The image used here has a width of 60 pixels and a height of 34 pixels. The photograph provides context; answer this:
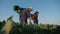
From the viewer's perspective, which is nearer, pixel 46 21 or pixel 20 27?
pixel 20 27

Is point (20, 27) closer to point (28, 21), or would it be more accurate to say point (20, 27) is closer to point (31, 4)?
point (28, 21)

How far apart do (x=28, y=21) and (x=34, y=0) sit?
7.5 inches

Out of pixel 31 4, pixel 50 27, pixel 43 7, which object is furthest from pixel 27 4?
pixel 50 27

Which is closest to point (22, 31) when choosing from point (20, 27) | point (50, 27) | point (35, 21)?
point (20, 27)

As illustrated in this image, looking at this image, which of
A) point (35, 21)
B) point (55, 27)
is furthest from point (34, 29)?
point (55, 27)

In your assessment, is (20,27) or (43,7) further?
(43,7)

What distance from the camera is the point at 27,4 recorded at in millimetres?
1377

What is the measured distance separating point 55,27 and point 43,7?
0.20m

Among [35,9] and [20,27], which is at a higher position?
[35,9]

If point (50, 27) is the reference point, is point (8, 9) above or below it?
above

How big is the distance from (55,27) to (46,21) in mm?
91

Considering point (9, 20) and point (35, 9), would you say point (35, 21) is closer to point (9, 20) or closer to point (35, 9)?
point (35, 9)

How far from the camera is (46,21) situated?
1399 mm

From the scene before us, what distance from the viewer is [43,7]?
1.41m
